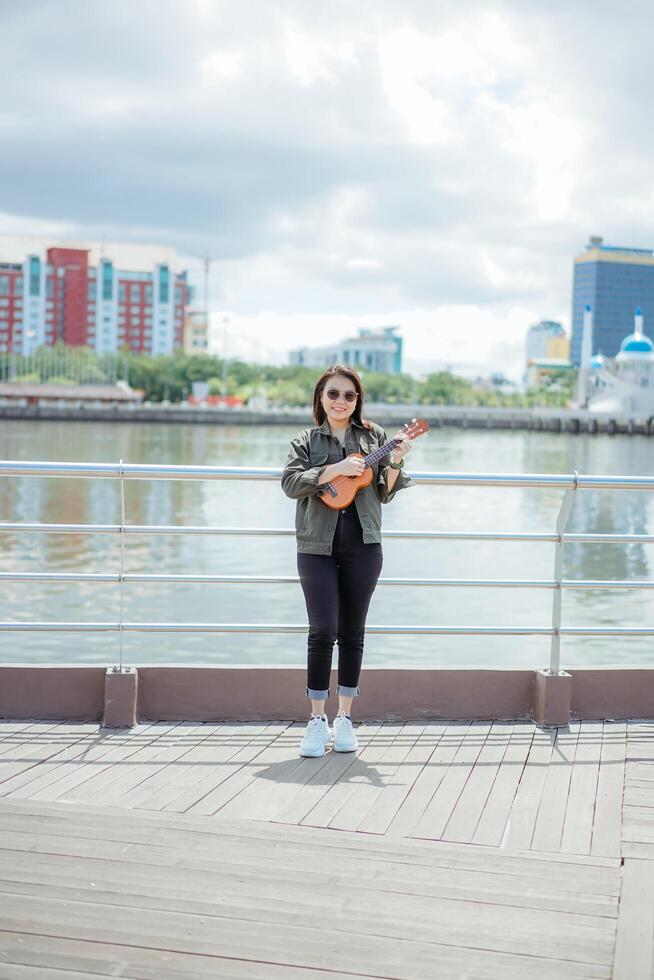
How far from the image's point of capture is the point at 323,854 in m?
3.72

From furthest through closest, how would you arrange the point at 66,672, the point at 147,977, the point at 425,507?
the point at 425,507 → the point at 66,672 → the point at 147,977

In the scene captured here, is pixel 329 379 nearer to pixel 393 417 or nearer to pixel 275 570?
pixel 275 570

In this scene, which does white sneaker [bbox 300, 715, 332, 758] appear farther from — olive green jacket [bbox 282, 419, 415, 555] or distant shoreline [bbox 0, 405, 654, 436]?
distant shoreline [bbox 0, 405, 654, 436]

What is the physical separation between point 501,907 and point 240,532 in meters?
2.54

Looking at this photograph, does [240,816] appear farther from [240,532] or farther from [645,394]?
[645,394]

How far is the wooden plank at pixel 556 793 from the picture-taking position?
3.95 meters

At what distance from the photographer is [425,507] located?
1443 inches

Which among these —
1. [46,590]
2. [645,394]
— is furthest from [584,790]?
[645,394]

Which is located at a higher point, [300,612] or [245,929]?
[245,929]

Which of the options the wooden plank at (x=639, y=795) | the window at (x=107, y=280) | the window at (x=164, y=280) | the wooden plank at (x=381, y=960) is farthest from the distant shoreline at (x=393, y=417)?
the wooden plank at (x=381, y=960)

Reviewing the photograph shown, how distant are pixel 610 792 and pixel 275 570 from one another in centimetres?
1719

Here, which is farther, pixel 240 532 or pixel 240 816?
pixel 240 532

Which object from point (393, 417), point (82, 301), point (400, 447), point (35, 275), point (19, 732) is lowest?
point (19, 732)

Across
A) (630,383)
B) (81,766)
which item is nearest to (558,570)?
(81,766)
